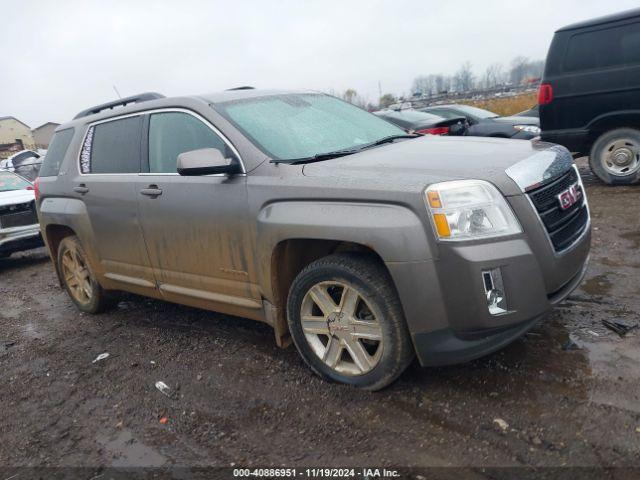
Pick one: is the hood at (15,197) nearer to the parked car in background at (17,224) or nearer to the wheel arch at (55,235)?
the parked car in background at (17,224)

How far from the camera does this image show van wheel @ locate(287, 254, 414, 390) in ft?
8.93

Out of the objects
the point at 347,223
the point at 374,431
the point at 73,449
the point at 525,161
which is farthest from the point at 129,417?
the point at 525,161

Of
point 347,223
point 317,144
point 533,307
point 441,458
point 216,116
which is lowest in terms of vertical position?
point 441,458

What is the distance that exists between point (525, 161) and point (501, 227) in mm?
514

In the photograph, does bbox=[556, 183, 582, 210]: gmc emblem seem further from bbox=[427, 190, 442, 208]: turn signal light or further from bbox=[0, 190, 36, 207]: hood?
bbox=[0, 190, 36, 207]: hood

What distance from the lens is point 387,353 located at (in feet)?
9.11

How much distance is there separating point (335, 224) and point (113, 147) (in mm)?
2416

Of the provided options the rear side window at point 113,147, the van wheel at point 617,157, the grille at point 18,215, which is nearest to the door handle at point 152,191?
the rear side window at point 113,147

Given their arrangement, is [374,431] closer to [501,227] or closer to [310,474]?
[310,474]

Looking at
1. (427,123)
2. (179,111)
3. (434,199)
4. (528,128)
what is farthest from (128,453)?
(528,128)

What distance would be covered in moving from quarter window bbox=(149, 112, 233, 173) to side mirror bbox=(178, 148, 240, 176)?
24 centimetres

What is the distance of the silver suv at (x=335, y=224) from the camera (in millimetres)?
2504

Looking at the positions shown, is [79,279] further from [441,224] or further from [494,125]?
[494,125]

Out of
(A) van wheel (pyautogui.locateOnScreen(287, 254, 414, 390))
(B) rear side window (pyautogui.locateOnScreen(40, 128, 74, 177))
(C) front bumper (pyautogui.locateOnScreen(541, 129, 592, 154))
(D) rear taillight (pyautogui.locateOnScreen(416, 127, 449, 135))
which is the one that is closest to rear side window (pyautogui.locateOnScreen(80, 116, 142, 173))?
(B) rear side window (pyautogui.locateOnScreen(40, 128, 74, 177))
